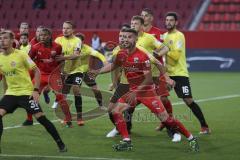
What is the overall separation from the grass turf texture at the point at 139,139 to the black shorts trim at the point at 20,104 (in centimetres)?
77

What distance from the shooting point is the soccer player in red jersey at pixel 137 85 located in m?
10.8

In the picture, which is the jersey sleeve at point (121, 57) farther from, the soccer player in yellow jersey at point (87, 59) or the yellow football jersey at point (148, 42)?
the soccer player in yellow jersey at point (87, 59)

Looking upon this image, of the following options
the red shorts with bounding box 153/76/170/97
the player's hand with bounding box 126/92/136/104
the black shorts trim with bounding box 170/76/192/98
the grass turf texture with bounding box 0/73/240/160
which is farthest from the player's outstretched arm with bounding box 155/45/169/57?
the grass turf texture with bounding box 0/73/240/160

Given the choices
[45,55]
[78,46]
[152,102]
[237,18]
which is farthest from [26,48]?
[237,18]

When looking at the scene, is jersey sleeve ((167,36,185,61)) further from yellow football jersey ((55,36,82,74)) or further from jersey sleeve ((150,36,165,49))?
yellow football jersey ((55,36,82,74))

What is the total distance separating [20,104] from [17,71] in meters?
0.54

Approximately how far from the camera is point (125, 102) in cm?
1131

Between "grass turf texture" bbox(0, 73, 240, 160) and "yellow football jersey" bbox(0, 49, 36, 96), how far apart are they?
1074 millimetres

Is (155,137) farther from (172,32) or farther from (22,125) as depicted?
(22,125)

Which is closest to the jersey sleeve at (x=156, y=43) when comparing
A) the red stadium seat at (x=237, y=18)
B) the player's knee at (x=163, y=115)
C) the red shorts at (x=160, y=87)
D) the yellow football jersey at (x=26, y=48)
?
the red shorts at (x=160, y=87)

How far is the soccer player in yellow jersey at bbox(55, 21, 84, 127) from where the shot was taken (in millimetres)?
14434

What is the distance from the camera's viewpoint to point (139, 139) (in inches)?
485

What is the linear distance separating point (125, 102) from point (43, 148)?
5.37ft

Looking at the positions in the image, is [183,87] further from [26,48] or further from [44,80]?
[26,48]
